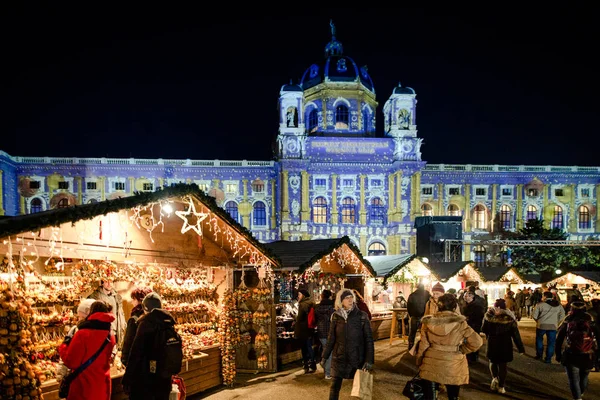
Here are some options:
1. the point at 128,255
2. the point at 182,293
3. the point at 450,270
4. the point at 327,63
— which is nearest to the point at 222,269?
the point at 182,293

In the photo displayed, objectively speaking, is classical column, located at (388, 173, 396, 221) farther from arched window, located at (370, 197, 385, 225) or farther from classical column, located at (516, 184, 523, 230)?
classical column, located at (516, 184, 523, 230)

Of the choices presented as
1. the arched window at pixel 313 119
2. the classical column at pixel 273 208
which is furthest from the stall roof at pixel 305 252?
the arched window at pixel 313 119

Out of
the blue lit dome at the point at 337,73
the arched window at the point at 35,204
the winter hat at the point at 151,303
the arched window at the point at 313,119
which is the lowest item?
the winter hat at the point at 151,303

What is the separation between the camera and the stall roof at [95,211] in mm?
4613

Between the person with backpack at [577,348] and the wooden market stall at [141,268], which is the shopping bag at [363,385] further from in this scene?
the person with backpack at [577,348]

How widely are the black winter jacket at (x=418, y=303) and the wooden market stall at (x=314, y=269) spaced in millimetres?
2189

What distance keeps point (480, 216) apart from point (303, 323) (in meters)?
37.0

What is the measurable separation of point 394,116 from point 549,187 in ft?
49.8

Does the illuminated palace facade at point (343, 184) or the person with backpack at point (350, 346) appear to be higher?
the illuminated palace facade at point (343, 184)

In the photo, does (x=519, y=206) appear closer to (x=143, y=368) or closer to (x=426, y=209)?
(x=426, y=209)

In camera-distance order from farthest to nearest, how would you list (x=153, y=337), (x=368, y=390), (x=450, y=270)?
(x=450, y=270) < (x=368, y=390) < (x=153, y=337)

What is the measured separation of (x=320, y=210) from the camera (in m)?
39.8

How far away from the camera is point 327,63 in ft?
151

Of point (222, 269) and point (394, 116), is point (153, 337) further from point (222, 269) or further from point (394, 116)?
point (394, 116)
